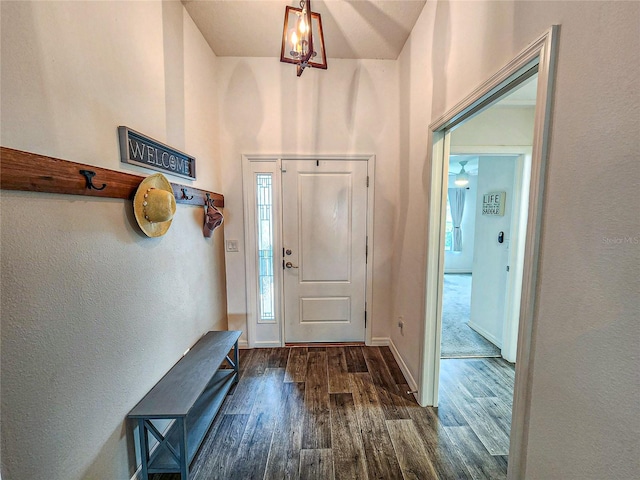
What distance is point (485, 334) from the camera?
291 centimetres

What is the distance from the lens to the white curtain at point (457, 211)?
6.56 meters

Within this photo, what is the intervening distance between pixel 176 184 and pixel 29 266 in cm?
101

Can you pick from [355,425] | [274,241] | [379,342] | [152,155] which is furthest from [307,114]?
[355,425]

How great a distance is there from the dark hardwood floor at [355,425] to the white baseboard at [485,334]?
264 mm

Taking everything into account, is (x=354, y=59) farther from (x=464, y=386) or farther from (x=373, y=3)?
(x=464, y=386)

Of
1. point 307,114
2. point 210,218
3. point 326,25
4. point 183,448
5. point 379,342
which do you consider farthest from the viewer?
point 379,342

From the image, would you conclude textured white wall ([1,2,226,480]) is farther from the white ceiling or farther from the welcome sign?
the white ceiling

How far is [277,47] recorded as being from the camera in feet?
7.61

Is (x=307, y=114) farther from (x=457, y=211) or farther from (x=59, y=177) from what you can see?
(x=457, y=211)

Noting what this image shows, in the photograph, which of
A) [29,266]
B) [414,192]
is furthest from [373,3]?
[29,266]

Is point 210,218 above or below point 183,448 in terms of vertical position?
above

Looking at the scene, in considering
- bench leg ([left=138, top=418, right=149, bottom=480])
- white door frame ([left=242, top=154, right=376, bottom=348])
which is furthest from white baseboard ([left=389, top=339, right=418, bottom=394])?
bench leg ([left=138, top=418, right=149, bottom=480])

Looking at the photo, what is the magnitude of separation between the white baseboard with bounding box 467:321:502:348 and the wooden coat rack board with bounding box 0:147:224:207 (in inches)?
140

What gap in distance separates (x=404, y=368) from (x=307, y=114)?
8.69 feet
